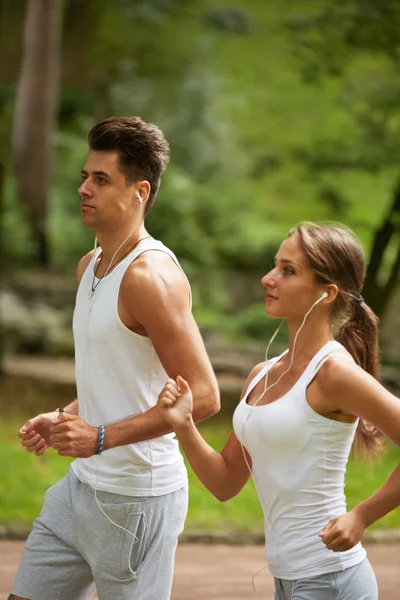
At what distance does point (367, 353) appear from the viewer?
285cm

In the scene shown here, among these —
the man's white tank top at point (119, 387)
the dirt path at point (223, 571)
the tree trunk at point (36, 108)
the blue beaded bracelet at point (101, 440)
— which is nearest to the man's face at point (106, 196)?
the man's white tank top at point (119, 387)

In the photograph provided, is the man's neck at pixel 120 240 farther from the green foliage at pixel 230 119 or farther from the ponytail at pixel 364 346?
the green foliage at pixel 230 119

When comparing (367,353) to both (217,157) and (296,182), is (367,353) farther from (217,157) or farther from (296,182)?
(296,182)

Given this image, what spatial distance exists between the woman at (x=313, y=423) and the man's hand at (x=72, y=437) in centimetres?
23

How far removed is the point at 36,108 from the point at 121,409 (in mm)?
13266

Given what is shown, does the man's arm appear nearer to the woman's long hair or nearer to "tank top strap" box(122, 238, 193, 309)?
"tank top strap" box(122, 238, 193, 309)

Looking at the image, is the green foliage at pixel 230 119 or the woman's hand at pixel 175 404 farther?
the green foliage at pixel 230 119

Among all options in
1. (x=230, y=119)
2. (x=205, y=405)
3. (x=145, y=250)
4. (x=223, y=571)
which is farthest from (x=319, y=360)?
(x=230, y=119)

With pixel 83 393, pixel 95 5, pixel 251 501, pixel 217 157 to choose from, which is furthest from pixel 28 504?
pixel 95 5

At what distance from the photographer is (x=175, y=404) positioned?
2693 millimetres

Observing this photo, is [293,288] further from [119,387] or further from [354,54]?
[354,54]

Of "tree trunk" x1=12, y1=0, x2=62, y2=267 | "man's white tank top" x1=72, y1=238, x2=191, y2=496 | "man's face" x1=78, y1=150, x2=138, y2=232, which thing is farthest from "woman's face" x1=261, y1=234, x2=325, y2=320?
"tree trunk" x1=12, y1=0, x2=62, y2=267

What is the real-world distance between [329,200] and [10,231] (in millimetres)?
4722

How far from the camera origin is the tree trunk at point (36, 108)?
1519 centimetres
